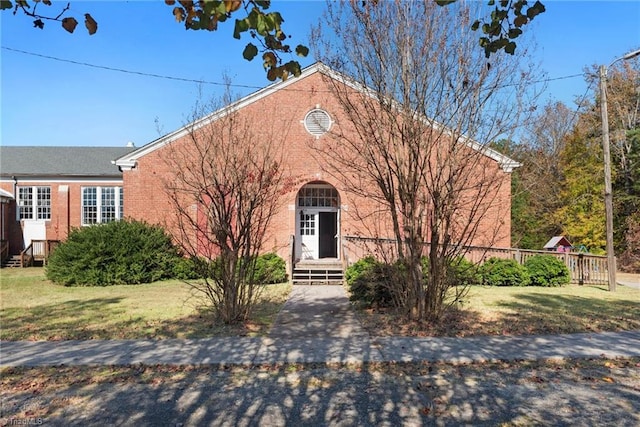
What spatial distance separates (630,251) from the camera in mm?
25578

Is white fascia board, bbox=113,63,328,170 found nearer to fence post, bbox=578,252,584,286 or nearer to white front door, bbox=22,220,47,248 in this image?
white front door, bbox=22,220,47,248

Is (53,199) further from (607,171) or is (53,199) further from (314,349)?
(607,171)

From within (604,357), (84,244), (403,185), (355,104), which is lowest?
(604,357)

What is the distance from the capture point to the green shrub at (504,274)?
1583cm

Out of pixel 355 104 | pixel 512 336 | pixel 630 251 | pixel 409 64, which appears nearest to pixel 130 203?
pixel 355 104

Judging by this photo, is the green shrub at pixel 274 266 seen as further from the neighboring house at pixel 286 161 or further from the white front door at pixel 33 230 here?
the white front door at pixel 33 230

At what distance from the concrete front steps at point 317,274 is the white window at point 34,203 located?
19061mm

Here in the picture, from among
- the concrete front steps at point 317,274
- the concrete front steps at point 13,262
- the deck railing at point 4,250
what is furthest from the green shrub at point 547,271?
the deck railing at point 4,250

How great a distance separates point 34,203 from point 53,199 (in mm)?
1229

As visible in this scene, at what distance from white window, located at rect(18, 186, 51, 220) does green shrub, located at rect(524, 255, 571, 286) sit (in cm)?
2687

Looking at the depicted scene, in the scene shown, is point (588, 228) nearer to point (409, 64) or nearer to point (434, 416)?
point (409, 64)

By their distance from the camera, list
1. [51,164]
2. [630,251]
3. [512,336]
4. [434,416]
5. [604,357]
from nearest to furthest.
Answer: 1. [434,416]
2. [604,357]
3. [512,336]
4. [630,251]
5. [51,164]

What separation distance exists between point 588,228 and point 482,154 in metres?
22.3

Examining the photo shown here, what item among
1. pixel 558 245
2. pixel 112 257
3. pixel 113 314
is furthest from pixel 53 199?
pixel 558 245
